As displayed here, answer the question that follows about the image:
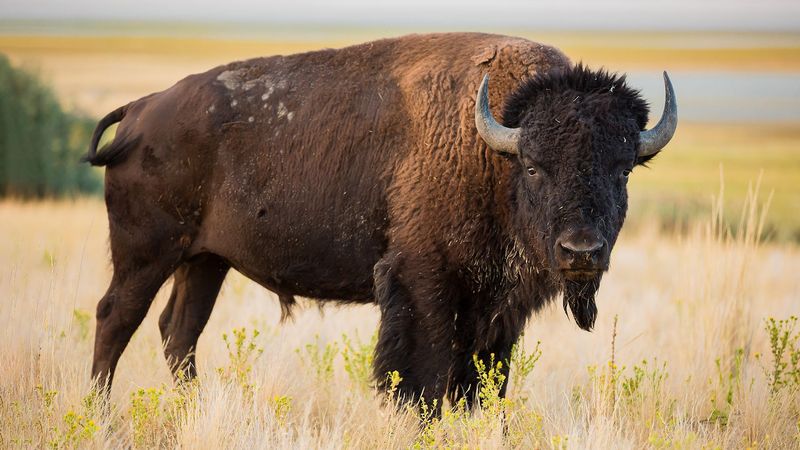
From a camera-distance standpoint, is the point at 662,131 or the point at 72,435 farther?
the point at 662,131

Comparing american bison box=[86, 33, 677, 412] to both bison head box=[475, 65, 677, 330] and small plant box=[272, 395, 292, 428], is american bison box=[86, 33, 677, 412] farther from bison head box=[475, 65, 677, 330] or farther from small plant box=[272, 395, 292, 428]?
small plant box=[272, 395, 292, 428]

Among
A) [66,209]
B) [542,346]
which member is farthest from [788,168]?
[542,346]

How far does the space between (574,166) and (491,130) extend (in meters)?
0.60

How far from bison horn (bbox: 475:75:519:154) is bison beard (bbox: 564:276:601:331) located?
0.95 metres

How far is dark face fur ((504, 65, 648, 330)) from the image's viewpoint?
5340 millimetres

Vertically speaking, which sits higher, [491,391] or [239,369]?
[491,391]

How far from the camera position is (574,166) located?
5492 millimetres

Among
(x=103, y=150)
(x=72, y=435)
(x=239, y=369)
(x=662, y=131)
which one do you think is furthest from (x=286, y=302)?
(x=662, y=131)

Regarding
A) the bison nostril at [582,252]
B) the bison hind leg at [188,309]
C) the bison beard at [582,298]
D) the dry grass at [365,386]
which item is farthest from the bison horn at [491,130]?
the bison hind leg at [188,309]

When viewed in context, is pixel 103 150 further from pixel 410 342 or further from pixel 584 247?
pixel 584 247

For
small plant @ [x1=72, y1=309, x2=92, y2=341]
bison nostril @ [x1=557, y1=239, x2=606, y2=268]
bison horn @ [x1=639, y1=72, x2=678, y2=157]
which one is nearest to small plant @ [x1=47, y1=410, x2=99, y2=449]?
bison nostril @ [x1=557, y1=239, x2=606, y2=268]

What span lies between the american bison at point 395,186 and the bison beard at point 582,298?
14 millimetres

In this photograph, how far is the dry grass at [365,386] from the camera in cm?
558

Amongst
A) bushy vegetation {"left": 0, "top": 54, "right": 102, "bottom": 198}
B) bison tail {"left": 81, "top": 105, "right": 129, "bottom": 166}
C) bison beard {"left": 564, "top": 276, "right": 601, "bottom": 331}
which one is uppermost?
bison tail {"left": 81, "top": 105, "right": 129, "bottom": 166}
